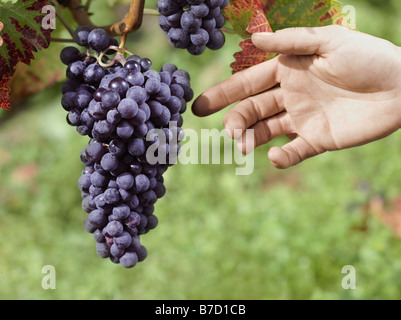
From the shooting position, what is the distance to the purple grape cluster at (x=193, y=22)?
633 millimetres

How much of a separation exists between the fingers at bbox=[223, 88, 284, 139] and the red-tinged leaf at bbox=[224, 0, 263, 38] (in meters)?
0.19

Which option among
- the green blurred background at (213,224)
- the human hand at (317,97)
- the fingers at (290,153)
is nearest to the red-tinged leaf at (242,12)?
the human hand at (317,97)

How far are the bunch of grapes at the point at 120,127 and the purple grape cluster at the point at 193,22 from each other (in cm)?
4

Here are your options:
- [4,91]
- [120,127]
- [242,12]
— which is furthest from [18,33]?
[242,12]

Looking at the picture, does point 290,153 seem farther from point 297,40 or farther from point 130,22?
point 130,22

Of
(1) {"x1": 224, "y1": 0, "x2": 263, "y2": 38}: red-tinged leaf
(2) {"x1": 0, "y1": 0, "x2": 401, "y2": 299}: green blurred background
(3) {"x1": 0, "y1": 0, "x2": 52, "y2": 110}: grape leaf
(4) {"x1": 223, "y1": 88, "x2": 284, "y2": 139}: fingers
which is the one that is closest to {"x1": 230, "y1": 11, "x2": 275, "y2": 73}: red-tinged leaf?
(1) {"x1": 224, "y1": 0, "x2": 263, "y2": 38}: red-tinged leaf

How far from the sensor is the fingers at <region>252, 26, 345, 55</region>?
70cm

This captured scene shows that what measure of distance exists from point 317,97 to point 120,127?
1.53ft

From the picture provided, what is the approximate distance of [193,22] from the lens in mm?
638

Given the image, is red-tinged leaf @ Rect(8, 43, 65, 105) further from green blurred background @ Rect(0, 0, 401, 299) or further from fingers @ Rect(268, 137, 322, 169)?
green blurred background @ Rect(0, 0, 401, 299)

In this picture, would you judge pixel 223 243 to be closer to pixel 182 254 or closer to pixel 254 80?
pixel 182 254

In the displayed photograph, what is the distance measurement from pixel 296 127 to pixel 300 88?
0.08 metres

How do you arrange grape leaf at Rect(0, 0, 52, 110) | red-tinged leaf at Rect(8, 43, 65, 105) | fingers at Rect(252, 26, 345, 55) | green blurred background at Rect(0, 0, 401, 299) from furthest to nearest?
green blurred background at Rect(0, 0, 401, 299), red-tinged leaf at Rect(8, 43, 65, 105), fingers at Rect(252, 26, 345, 55), grape leaf at Rect(0, 0, 52, 110)

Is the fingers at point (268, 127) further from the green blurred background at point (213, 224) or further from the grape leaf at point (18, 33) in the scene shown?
the green blurred background at point (213, 224)
